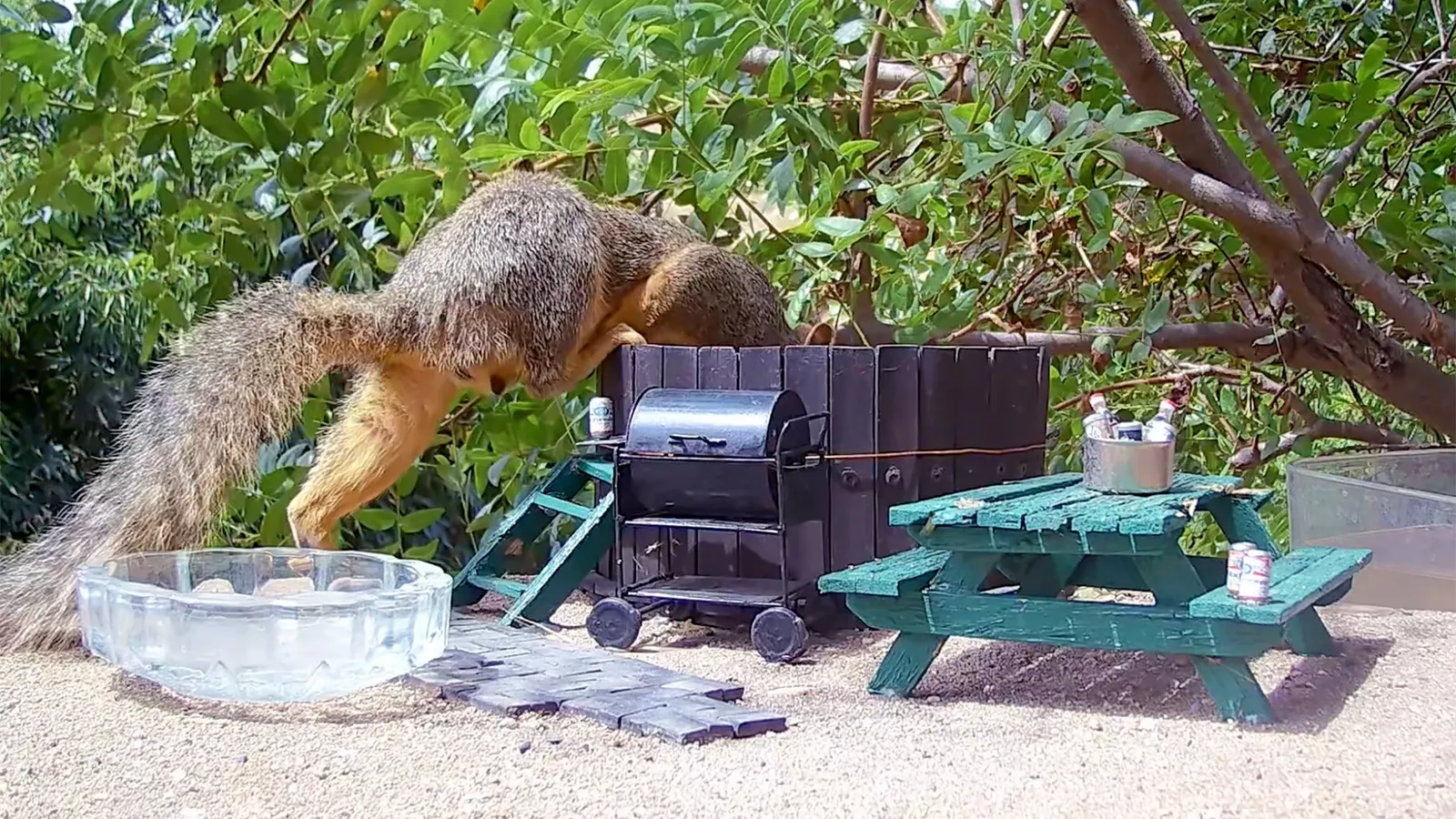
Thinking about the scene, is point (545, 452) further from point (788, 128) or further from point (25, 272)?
point (25, 272)

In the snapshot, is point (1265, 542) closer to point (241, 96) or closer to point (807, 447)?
point (807, 447)

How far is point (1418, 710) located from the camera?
1.57 metres

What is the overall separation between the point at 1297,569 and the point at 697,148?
99 cm

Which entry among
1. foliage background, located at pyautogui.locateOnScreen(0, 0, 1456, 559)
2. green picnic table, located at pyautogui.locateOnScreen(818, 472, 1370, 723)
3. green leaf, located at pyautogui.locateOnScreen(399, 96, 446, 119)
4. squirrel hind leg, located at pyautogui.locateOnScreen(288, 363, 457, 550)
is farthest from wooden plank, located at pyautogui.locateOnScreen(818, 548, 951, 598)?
green leaf, located at pyautogui.locateOnScreen(399, 96, 446, 119)

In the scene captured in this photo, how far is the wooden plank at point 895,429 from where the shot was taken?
6.95 ft

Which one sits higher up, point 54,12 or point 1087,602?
point 54,12

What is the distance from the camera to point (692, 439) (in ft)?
6.55

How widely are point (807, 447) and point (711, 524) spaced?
19 centimetres

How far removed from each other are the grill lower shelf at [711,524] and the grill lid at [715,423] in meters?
0.11

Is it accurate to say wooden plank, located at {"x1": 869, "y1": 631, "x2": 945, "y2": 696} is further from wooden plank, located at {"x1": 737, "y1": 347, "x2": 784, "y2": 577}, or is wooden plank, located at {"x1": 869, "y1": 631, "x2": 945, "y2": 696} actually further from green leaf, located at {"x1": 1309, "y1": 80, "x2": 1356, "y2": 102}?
green leaf, located at {"x1": 1309, "y1": 80, "x2": 1356, "y2": 102}

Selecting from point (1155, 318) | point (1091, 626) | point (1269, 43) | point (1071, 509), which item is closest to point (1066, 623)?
point (1091, 626)

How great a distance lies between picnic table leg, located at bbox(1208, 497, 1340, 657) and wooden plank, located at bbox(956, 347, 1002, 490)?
389 millimetres

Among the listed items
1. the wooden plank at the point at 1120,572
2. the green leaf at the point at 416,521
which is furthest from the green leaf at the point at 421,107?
the wooden plank at the point at 1120,572

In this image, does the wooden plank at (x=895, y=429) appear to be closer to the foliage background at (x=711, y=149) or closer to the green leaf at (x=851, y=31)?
the foliage background at (x=711, y=149)
